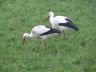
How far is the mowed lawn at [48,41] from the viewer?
9.93 meters

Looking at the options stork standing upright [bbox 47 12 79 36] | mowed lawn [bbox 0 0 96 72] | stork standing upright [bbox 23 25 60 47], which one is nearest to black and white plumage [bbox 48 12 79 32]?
stork standing upright [bbox 47 12 79 36]

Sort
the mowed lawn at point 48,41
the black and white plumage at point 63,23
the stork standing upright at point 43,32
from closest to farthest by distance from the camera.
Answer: the mowed lawn at point 48,41 < the stork standing upright at point 43,32 < the black and white plumage at point 63,23

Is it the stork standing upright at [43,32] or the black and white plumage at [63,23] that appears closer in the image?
the stork standing upright at [43,32]

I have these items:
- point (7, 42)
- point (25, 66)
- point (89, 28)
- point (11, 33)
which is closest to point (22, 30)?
point (11, 33)

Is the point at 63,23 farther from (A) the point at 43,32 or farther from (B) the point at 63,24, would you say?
(A) the point at 43,32

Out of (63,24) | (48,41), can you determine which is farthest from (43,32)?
(63,24)

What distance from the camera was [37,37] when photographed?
38.2ft

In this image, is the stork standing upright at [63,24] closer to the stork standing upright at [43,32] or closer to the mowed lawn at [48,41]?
the mowed lawn at [48,41]

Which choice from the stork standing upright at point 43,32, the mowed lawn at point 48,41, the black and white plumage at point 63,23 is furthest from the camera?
the black and white plumage at point 63,23

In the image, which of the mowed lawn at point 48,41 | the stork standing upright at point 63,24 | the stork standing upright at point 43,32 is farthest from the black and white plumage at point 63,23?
the stork standing upright at point 43,32

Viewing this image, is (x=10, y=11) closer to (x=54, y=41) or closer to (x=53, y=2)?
(x=53, y=2)

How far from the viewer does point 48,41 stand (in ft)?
40.2

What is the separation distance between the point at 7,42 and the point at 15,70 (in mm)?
2801

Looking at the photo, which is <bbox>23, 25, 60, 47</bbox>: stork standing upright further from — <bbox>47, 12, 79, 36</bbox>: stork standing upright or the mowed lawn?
<bbox>47, 12, 79, 36</bbox>: stork standing upright
